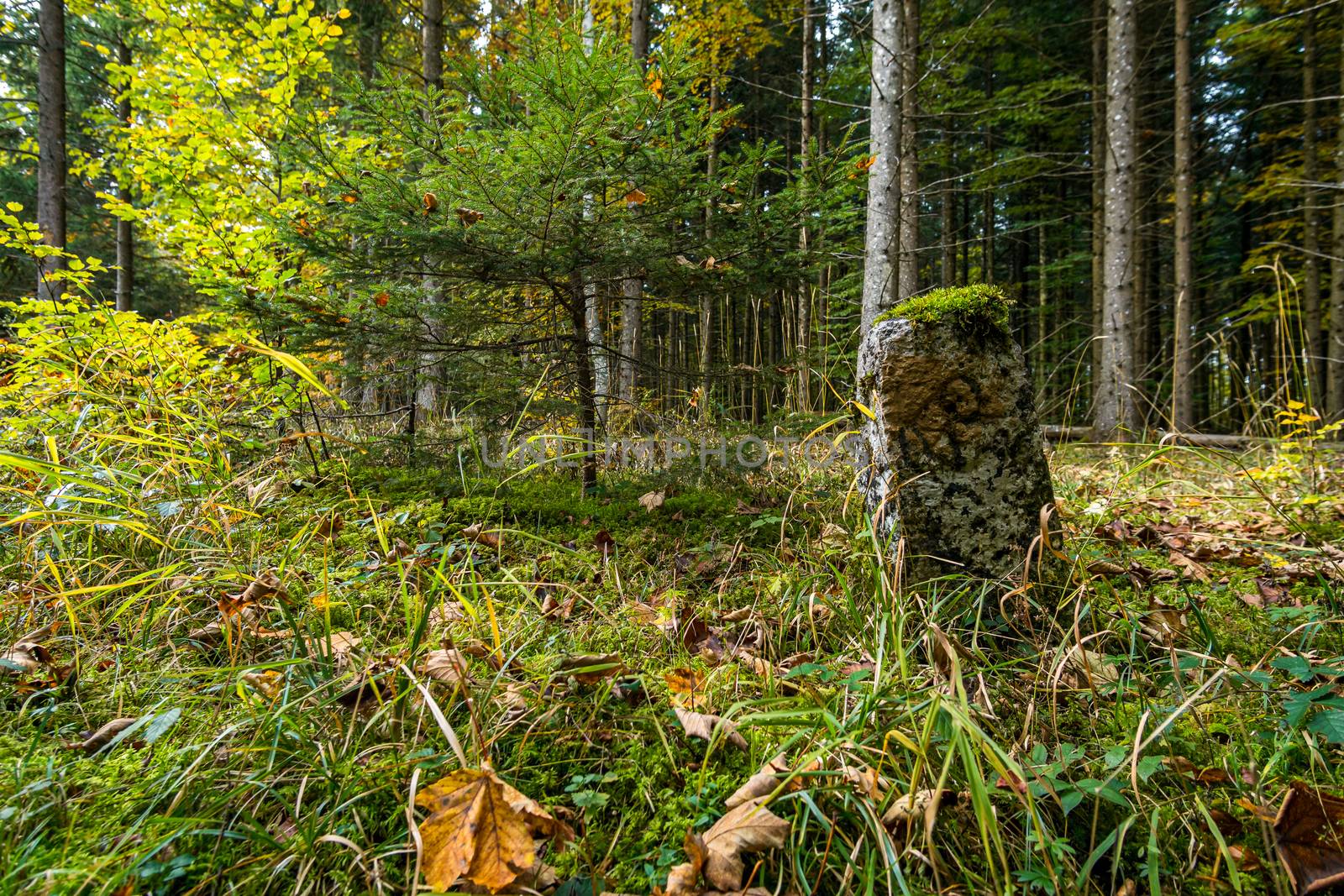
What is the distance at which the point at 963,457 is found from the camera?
5.51ft

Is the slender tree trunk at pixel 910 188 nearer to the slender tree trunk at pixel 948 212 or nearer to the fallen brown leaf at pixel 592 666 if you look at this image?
the fallen brown leaf at pixel 592 666

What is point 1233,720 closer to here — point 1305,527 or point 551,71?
point 1305,527

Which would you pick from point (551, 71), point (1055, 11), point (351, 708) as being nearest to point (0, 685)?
point (351, 708)

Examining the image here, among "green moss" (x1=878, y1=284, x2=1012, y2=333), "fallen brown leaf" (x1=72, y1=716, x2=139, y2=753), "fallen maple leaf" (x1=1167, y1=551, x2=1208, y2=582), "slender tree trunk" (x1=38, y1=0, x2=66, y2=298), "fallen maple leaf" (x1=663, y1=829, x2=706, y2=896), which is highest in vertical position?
"slender tree trunk" (x1=38, y1=0, x2=66, y2=298)

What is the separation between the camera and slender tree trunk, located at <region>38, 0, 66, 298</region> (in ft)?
20.5

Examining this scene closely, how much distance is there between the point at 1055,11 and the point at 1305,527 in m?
13.4

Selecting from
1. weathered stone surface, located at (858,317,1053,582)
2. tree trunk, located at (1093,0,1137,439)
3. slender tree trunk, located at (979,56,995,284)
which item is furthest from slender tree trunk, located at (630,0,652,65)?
slender tree trunk, located at (979,56,995,284)

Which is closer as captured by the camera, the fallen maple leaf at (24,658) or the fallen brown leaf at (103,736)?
the fallen brown leaf at (103,736)

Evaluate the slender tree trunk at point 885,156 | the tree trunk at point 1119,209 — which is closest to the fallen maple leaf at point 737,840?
the slender tree trunk at point 885,156

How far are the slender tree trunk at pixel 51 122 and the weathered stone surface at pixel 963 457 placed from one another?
9.10 m

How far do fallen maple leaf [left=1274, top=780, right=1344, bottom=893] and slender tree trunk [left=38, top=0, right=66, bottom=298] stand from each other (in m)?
9.92

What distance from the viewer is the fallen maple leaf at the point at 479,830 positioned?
0.91 meters

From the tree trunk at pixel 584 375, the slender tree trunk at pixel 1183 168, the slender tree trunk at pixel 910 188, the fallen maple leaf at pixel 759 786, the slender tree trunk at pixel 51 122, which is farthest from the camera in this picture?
the slender tree trunk at pixel 1183 168

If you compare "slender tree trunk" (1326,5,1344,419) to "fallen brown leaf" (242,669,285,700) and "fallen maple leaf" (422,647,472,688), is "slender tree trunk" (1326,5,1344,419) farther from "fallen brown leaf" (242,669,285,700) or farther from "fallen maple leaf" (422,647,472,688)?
"fallen brown leaf" (242,669,285,700)
